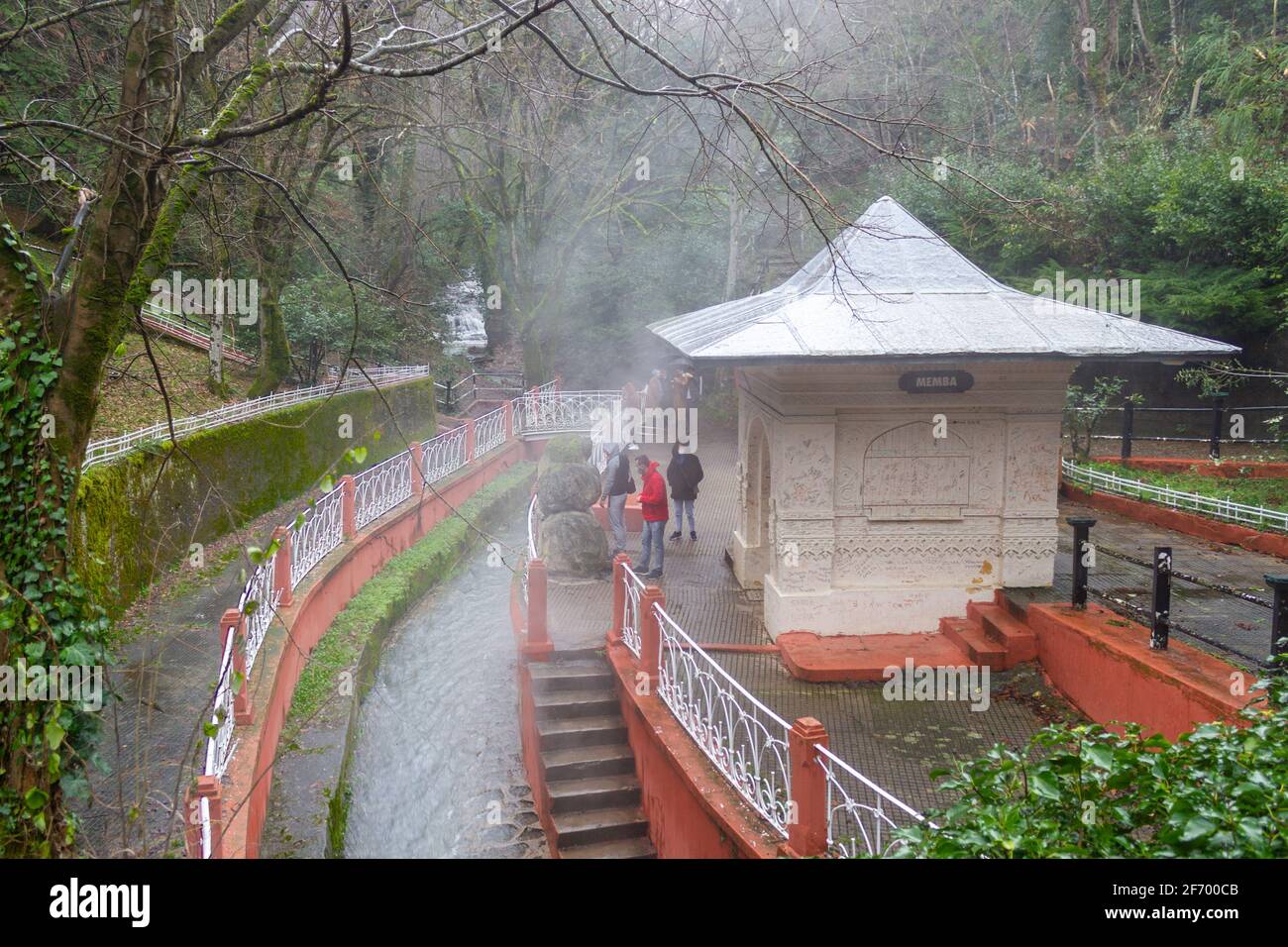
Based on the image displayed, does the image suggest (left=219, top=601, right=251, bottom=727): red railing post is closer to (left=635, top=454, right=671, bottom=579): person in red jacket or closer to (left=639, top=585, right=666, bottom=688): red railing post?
(left=639, top=585, right=666, bottom=688): red railing post

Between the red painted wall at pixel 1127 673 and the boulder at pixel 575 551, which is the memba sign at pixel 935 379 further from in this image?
the boulder at pixel 575 551

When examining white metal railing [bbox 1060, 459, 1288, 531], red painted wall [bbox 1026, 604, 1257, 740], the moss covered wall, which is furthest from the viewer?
white metal railing [bbox 1060, 459, 1288, 531]

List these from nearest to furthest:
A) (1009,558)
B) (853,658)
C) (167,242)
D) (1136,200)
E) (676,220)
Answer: (167,242)
(853,658)
(1009,558)
(1136,200)
(676,220)

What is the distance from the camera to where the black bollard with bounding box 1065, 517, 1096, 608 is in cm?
884

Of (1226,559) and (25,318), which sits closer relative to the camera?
(25,318)

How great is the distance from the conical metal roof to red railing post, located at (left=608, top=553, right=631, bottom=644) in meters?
2.20

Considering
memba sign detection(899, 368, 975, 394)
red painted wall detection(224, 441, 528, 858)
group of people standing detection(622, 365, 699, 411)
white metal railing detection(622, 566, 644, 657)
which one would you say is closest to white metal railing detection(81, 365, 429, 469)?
red painted wall detection(224, 441, 528, 858)

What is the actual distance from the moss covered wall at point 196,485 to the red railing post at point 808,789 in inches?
120

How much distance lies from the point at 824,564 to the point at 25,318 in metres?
7.18

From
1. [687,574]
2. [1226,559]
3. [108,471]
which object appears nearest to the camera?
[108,471]

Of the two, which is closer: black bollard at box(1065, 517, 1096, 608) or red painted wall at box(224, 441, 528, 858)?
red painted wall at box(224, 441, 528, 858)
